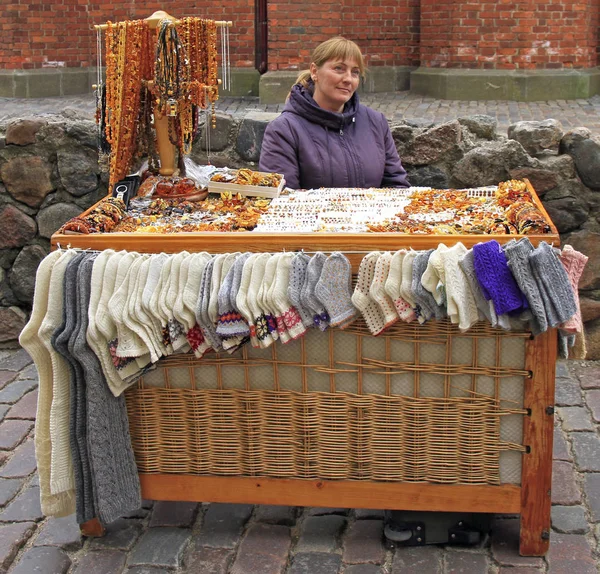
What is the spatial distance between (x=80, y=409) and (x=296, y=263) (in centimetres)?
87

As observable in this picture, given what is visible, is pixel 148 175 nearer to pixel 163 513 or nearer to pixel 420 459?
pixel 163 513

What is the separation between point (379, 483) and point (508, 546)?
1.64ft

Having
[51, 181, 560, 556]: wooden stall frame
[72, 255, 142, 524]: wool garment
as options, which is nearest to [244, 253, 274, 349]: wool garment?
[51, 181, 560, 556]: wooden stall frame

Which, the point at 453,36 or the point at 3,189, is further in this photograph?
the point at 453,36

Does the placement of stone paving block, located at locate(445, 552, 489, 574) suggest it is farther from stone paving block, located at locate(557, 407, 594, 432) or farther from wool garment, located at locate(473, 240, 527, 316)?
stone paving block, located at locate(557, 407, 594, 432)

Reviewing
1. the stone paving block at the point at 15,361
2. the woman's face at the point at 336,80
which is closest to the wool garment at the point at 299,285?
the woman's face at the point at 336,80

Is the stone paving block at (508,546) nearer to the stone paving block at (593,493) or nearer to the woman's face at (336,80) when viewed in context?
the stone paving block at (593,493)

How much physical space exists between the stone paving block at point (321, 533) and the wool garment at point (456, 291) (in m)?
0.97

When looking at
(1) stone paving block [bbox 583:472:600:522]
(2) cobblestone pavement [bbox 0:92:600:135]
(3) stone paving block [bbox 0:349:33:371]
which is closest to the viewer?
(1) stone paving block [bbox 583:472:600:522]

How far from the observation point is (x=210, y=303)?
278 centimetres

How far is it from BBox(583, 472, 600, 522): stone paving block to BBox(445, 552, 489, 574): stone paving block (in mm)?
505

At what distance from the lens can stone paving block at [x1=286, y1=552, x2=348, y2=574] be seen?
2994 millimetres

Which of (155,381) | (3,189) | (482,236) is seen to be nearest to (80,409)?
(155,381)

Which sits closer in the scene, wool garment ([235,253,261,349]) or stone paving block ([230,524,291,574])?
wool garment ([235,253,261,349])
